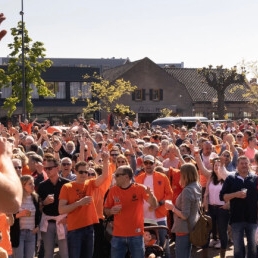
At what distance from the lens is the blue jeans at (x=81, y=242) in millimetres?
8781

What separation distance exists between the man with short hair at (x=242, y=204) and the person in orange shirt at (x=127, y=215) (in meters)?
1.34

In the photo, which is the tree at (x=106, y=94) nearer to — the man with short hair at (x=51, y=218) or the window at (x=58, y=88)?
the window at (x=58, y=88)

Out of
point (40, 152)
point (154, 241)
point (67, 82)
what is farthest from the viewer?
point (67, 82)

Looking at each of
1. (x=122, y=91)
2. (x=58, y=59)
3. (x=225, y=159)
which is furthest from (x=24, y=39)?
(x=58, y=59)

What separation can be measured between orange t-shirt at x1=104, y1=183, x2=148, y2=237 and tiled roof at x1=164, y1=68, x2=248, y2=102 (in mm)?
58287

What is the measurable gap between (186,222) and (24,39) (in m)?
34.6

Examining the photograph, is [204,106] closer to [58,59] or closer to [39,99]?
[39,99]

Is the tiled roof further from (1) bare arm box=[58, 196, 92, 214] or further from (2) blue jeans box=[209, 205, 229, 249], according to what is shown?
(1) bare arm box=[58, 196, 92, 214]

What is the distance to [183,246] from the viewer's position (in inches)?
340

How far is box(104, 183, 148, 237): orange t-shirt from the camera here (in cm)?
828

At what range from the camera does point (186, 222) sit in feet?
28.0

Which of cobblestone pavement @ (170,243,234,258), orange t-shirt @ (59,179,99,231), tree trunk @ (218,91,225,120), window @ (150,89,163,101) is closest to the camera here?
orange t-shirt @ (59,179,99,231)

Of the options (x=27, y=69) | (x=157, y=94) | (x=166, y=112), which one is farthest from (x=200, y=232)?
(x=157, y=94)

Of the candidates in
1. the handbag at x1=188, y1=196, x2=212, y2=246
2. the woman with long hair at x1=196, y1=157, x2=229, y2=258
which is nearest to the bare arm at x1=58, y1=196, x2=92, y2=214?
the handbag at x1=188, y1=196, x2=212, y2=246
